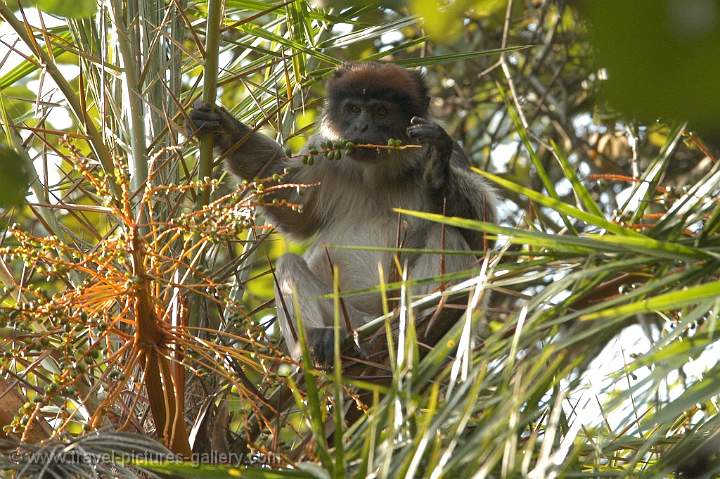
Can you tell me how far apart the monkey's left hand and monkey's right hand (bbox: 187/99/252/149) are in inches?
39.1

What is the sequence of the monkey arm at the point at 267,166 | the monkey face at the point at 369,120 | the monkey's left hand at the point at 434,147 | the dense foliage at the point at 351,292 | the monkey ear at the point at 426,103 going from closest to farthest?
the dense foliage at the point at 351,292, the monkey arm at the point at 267,166, the monkey's left hand at the point at 434,147, the monkey face at the point at 369,120, the monkey ear at the point at 426,103

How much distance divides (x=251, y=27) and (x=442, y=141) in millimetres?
1372

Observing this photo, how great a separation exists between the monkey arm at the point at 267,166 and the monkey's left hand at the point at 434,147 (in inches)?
31.1

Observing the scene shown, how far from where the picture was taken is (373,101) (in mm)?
5824

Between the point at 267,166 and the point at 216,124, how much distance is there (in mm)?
631

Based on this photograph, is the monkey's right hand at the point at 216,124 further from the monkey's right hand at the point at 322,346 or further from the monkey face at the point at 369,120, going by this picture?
the monkey's right hand at the point at 322,346

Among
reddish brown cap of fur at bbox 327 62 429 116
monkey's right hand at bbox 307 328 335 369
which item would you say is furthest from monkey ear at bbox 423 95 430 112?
monkey's right hand at bbox 307 328 335 369

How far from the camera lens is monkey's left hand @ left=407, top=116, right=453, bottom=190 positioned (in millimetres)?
5223

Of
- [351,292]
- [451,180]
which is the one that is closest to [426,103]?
[451,180]

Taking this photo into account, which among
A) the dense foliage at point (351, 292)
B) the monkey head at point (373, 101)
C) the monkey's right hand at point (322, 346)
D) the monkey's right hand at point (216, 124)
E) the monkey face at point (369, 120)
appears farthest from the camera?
the monkey head at point (373, 101)

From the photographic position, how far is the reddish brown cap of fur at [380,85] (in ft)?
19.3

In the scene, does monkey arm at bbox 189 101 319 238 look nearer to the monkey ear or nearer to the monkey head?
the monkey head

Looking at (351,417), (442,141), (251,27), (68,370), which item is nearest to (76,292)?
(68,370)

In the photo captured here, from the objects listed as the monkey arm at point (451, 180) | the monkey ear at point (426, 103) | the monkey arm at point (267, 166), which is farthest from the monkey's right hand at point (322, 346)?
the monkey ear at point (426, 103)
